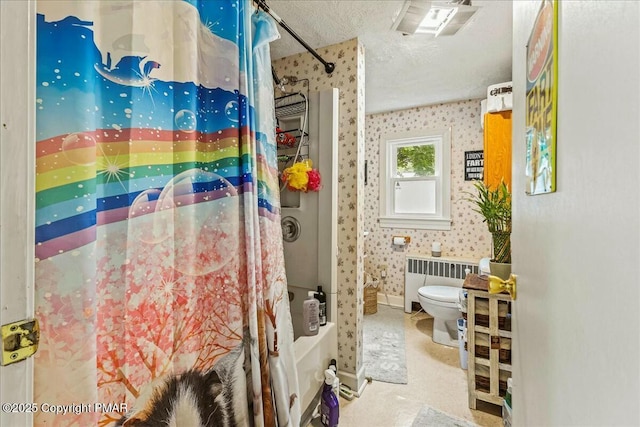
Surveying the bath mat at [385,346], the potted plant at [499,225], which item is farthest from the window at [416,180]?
the potted plant at [499,225]

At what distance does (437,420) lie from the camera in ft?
5.24

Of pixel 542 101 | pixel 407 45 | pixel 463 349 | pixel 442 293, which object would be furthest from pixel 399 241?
pixel 542 101

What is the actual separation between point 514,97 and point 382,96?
7.22 feet

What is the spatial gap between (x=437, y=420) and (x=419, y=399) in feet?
0.63

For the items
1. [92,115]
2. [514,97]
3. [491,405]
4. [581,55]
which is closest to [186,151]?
[92,115]

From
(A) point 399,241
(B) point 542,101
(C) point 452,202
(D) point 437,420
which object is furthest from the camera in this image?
(A) point 399,241

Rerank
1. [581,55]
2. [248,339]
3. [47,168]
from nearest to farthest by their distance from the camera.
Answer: [581,55] → [47,168] → [248,339]

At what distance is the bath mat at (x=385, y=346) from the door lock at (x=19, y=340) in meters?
2.05

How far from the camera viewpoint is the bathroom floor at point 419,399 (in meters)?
1.62

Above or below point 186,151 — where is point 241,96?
above

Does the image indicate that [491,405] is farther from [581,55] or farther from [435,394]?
[581,55]

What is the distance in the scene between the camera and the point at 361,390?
6.15 ft

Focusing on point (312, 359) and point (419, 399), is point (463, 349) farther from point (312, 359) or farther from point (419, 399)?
point (312, 359)

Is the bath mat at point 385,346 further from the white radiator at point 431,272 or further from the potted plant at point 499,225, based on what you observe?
the potted plant at point 499,225
